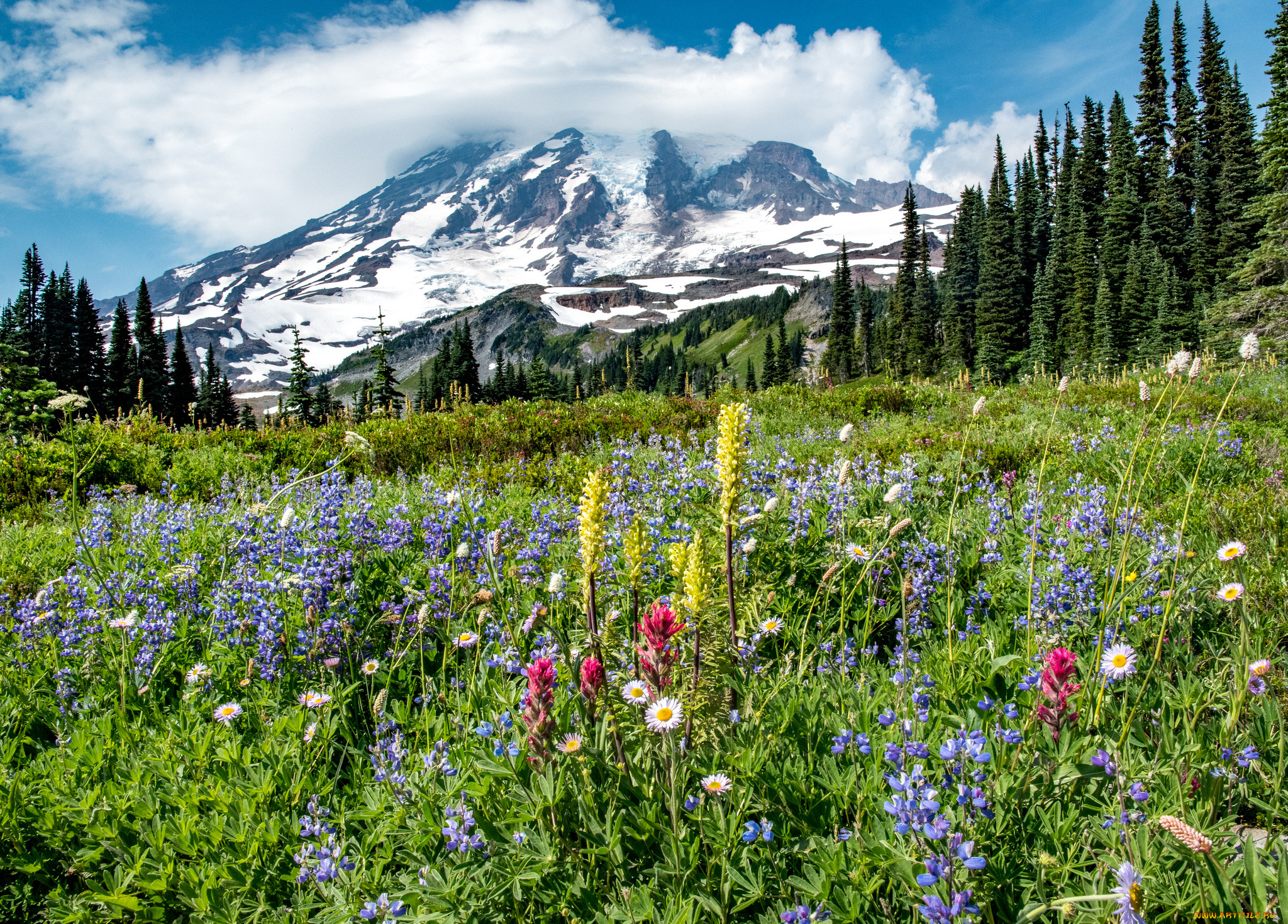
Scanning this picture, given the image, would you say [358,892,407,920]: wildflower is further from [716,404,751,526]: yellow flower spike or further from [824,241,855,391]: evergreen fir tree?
[824,241,855,391]: evergreen fir tree

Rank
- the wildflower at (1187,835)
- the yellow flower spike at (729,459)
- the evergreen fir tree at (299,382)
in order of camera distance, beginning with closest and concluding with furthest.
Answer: the wildflower at (1187,835) → the yellow flower spike at (729,459) → the evergreen fir tree at (299,382)

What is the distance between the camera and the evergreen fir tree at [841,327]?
9844cm

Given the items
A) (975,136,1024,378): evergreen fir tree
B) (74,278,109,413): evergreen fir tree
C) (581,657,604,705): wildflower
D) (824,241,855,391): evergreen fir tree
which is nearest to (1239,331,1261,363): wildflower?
(581,657,604,705): wildflower

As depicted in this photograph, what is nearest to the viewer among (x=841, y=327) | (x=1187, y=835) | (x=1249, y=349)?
(x=1187, y=835)

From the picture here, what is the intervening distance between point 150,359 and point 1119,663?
300 feet

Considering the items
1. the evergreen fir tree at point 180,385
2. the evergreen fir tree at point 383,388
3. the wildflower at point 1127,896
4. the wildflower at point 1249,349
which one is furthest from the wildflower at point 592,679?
the evergreen fir tree at point 180,385

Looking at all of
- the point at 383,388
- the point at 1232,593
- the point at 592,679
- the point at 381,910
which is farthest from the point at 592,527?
the point at 383,388

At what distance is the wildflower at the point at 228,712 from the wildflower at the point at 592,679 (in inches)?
75.2

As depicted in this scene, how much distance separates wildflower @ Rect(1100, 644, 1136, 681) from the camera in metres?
2.28

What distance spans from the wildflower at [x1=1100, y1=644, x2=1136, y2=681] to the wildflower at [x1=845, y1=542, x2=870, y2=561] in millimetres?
1326

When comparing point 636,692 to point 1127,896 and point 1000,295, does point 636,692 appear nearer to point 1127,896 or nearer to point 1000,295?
point 1127,896

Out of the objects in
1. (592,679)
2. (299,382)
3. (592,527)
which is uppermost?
(299,382)

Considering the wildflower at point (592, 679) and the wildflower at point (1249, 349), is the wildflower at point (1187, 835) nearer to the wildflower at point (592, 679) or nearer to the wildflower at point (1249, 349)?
the wildflower at point (592, 679)

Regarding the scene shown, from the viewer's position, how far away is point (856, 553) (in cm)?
400
